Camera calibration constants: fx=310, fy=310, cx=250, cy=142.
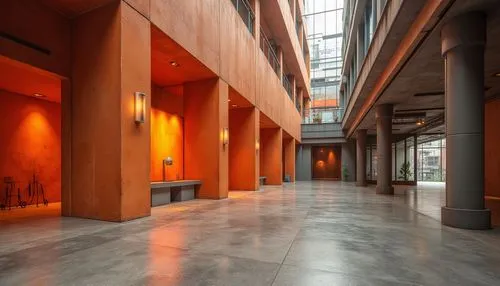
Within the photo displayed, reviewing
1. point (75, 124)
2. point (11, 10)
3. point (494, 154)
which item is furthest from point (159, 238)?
point (494, 154)

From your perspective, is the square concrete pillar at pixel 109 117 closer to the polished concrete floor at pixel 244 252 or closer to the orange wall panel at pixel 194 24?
the polished concrete floor at pixel 244 252

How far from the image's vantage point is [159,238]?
18.0ft

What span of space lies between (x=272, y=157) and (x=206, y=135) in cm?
1183

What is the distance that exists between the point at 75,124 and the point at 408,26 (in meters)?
8.96

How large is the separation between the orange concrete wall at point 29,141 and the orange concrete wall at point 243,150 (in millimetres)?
8479

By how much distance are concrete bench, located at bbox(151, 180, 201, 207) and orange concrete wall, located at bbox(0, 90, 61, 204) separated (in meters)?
3.91

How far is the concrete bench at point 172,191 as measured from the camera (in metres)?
10.2

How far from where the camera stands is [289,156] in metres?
30.0

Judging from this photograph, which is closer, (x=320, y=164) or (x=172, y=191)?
(x=172, y=191)

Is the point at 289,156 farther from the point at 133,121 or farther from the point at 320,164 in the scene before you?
the point at 133,121

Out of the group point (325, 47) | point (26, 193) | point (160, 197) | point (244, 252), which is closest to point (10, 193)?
point (26, 193)

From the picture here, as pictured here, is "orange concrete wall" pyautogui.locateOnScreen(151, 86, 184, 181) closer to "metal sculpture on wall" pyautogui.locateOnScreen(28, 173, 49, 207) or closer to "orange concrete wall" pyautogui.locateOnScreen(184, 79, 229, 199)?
"orange concrete wall" pyautogui.locateOnScreen(184, 79, 229, 199)

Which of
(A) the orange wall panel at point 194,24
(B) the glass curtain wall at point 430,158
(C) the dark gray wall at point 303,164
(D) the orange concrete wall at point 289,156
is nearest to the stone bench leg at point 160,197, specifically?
(A) the orange wall panel at point 194,24

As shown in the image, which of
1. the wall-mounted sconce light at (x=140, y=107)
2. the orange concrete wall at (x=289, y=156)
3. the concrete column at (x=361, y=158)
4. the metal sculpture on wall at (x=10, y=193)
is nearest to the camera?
the wall-mounted sconce light at (x=140, y=107)
